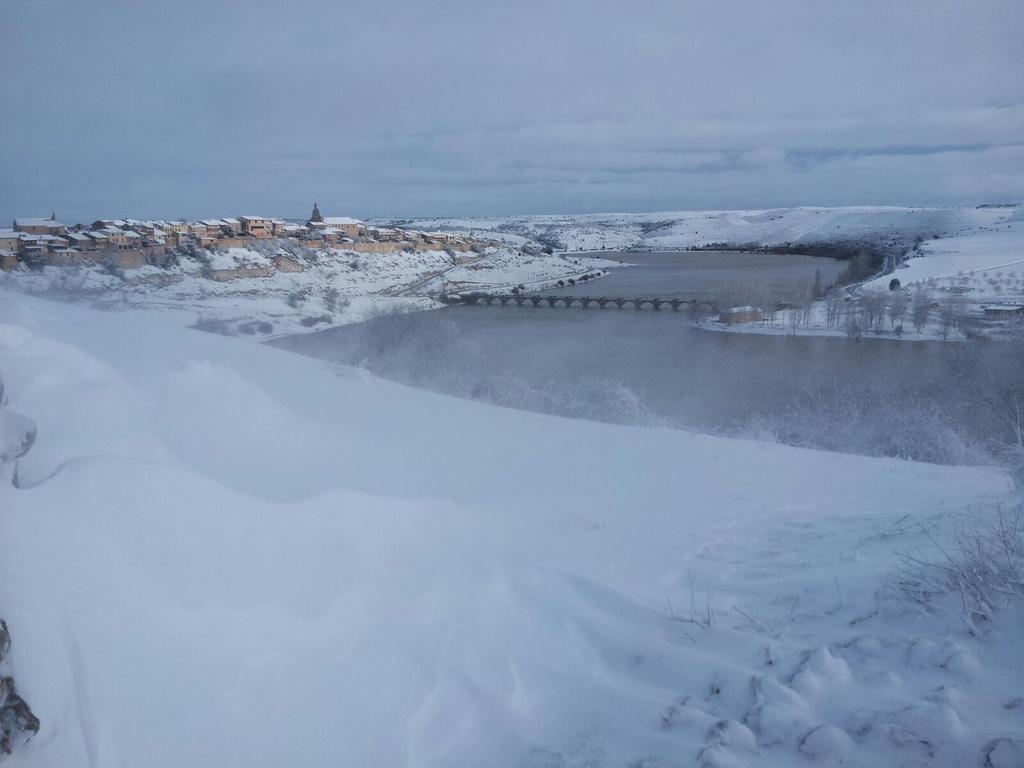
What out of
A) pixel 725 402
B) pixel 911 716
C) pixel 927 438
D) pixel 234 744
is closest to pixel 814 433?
pixel 927 438

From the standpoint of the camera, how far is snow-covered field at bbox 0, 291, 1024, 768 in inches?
66.6

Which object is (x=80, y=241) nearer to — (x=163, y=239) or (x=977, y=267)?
(x=163, y=239)

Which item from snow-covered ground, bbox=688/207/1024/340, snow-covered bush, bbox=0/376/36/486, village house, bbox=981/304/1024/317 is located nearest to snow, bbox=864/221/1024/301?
snow-covered ground, bbox=688/207/1024/340

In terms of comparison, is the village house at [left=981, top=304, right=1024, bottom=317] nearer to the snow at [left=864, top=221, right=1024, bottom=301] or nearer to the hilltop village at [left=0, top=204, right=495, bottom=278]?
the snow at [left=864, top=221, right=1024, bottom=301]

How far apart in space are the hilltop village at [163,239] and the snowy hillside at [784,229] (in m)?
20.5

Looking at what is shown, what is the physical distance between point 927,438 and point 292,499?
9.83m

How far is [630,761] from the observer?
1704 mm

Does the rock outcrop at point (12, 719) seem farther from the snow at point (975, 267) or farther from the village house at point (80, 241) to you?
the snow at point (975, 267)

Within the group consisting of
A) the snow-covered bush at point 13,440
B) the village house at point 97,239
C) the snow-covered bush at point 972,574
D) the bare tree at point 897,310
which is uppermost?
the village house at point 97,239

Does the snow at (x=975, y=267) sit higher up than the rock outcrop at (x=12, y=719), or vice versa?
the snow at (x=975, y=267)

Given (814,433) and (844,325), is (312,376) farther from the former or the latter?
(844,325)

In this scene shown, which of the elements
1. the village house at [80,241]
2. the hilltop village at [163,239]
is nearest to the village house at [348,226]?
the hilltop village at [163,239]

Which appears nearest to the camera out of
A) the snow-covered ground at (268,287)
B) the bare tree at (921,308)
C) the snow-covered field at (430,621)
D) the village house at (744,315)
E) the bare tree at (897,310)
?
the snow-covered field at (430,621)

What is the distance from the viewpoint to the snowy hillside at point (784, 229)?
25.2 metres
